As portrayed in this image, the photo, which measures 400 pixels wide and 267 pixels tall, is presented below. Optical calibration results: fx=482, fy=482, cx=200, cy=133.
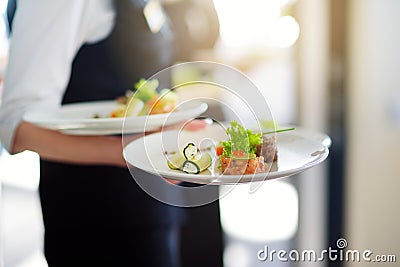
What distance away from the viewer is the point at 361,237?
0.76m

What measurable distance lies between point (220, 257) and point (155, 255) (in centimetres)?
10

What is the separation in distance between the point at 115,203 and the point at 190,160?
→ 156mm

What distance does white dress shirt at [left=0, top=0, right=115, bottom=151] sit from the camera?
2.30 feet

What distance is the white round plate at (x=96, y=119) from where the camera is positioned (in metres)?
0.71

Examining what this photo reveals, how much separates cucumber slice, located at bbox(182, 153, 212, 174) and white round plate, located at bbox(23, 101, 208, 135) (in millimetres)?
68

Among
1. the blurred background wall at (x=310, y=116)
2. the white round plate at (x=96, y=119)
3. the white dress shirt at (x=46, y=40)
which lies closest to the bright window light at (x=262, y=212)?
the blurred background wall at (x=310, y=116)

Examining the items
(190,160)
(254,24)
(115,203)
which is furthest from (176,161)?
(254,24)

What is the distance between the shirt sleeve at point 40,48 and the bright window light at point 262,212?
30 centimetres

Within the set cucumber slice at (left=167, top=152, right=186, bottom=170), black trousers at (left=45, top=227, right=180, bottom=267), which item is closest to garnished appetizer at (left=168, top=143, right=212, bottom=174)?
cucumber slice at (left=167, top=152, right=186, bottom=170)

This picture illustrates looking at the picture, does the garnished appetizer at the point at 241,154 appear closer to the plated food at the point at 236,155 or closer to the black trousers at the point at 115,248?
the plated food at the point at 236,155

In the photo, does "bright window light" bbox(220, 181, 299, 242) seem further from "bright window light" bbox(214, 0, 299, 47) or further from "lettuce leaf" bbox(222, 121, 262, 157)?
"bright window light" bbox(214, 0, 299, 47)

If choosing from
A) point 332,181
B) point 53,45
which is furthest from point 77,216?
point 332,181

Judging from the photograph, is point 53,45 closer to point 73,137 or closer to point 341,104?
point 73,137

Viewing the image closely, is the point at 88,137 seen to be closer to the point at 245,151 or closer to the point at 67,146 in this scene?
the point at 67,146
